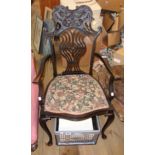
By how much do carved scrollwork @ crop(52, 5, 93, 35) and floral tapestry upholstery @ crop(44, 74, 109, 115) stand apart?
1.17 feet

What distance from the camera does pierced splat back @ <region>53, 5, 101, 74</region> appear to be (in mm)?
1677

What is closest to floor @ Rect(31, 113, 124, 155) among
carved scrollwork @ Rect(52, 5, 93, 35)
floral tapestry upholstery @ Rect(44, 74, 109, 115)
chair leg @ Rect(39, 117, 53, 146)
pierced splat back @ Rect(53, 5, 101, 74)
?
chair leg @ Rect(39, 117, 53, 146)

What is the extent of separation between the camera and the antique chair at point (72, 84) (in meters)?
1.53

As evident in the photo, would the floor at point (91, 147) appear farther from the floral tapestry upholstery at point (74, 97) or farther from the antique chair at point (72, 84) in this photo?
the floral tapestry upholstery at point (74, 97)

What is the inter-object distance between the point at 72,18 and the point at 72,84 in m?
0.43

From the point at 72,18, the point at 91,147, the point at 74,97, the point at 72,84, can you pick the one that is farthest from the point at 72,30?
the point at 91,147

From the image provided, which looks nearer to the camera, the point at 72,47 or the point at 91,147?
the point at 91,147

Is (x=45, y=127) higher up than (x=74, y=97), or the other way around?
(x=74, y=97)

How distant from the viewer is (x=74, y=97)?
156 cm

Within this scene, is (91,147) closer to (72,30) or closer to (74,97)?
(74,97)

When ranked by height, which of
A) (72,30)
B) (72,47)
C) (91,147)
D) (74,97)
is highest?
(72,30)
